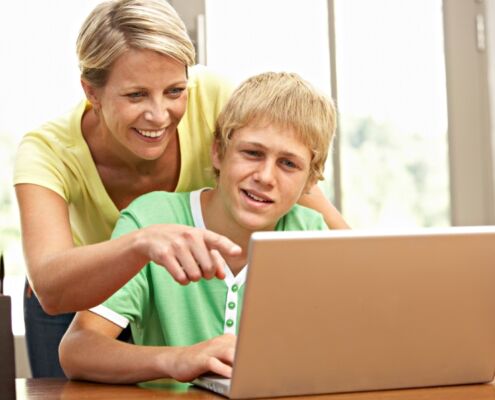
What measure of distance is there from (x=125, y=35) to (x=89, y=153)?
28cm

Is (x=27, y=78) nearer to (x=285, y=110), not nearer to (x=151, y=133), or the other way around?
(x=151, y=133)

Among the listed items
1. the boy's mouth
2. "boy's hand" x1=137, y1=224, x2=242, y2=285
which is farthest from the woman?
the boy's mouth

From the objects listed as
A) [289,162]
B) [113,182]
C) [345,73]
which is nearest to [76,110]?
[113,182]

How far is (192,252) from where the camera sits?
1059mm

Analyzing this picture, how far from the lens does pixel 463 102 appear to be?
129 inches

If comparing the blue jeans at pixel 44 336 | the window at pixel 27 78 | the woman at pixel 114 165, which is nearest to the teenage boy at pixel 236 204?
the woman at pixel 114 165

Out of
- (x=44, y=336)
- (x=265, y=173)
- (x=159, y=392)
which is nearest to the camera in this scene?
(x=159, y=392)

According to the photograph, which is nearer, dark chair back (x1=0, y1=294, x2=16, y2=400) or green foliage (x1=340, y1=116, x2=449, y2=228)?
dark chair back (x1=0, y1=294, x2=16, y2=400)

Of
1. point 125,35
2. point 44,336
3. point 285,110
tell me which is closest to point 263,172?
point 285,110

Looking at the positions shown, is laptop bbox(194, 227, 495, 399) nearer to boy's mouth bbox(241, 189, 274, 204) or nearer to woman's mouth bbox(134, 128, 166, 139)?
boy's mouth bbox(241, 189, 274, 204)

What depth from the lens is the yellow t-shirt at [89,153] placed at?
172 cm

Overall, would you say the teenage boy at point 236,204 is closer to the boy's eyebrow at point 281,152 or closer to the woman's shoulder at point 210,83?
the boy's eyebrow at point 281,152

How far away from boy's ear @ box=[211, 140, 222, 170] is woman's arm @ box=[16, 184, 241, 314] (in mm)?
276

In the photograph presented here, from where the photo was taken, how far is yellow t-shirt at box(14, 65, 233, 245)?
172 centimetres
